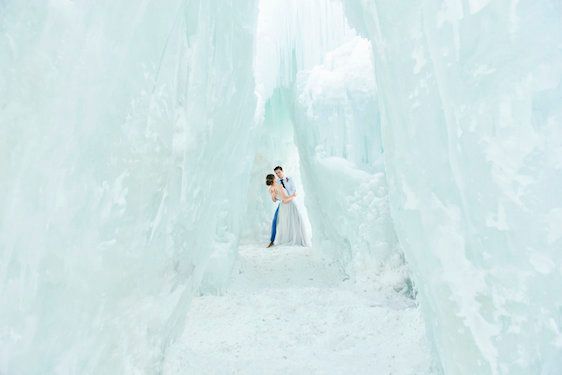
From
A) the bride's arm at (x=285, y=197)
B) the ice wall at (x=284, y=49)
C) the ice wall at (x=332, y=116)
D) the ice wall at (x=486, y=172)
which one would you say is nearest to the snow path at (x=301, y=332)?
the ice wall at (x=332, y=116)

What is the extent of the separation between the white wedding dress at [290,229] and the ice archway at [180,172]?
461cm

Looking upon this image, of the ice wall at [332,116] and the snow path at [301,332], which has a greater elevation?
the ice wall at [332,116]

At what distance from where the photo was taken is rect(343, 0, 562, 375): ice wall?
154 cm

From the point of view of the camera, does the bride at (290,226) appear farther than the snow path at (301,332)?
Yes

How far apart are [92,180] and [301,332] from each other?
208 cm

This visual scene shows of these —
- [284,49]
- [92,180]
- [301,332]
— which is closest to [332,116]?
[284,49]

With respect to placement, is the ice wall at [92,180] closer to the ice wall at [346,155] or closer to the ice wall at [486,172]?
the ice wall at [486,172]

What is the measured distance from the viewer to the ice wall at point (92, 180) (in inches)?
72.6

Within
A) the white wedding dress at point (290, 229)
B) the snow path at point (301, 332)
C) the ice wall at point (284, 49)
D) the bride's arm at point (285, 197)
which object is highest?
the ice wall at point (284, 49)

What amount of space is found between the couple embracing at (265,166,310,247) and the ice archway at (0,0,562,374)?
4136 millimetres

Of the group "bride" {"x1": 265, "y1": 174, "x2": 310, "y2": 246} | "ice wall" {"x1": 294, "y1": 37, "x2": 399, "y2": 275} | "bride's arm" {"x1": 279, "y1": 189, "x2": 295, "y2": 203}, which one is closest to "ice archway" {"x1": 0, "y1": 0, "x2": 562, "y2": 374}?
"ice wall" {"x1": 294, "y1": 37, "x2": 399, "y2": 275}

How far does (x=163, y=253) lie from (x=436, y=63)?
158 cm

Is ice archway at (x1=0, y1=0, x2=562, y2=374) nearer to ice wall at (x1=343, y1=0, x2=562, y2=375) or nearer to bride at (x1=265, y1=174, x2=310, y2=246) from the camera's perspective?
ice wall at (x1=343, y1=0, x2=562, y2=375)

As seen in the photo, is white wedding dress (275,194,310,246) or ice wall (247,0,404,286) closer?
ice wall (247,0,404,286)
